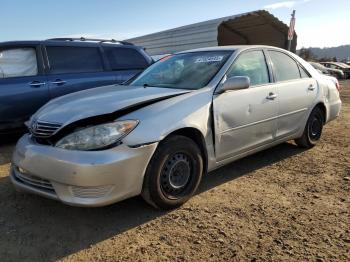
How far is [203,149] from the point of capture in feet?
12.8

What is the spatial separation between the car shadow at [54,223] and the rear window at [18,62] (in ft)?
7.20

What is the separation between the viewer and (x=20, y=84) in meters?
5.77

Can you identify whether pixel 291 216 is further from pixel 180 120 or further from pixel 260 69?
pixel 260 69

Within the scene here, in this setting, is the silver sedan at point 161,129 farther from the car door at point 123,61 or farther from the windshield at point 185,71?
the car door at point 123,61

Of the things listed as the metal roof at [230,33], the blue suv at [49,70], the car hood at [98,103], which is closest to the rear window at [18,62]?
the blue suv at [49,70]

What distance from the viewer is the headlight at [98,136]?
3.21 metres

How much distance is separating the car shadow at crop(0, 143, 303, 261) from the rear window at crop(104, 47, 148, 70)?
3.43m

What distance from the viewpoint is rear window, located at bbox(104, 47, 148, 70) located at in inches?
279

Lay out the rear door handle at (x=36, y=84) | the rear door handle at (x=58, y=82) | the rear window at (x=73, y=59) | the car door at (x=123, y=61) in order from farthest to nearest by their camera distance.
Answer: the car door at (x=123, y=61) → the rear window at (x=73, y=59) → the rear door handle at (x=58, y=82) → the rear door handle at (x=36, y=84)

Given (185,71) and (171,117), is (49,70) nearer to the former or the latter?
(185,71)

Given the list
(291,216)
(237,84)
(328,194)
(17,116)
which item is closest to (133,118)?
(237,84)

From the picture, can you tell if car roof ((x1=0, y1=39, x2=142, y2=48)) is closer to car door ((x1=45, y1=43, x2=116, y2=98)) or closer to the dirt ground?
car door ((x1=45, y1=43, x2=116, y2=98))

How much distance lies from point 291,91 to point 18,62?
404 cm

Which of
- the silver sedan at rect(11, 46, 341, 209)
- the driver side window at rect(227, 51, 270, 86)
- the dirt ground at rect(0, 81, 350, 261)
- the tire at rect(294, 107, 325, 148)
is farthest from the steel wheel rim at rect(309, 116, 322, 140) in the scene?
the driver side window at rect(227, 51, 270, 86)
